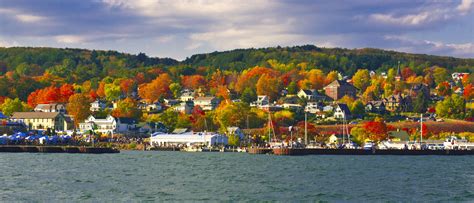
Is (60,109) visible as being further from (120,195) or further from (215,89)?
(120,195)

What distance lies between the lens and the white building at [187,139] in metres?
122

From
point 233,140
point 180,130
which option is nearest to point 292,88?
point 180,130

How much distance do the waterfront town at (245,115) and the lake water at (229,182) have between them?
39.5 m

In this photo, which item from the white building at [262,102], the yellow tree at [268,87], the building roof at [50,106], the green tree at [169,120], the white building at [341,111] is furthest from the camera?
the yellow tree at [268,87]

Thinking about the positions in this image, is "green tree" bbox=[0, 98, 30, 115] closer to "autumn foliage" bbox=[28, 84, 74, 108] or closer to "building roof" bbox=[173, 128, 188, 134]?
"autumn foliage" bbox=[28, 84, 74, 108]

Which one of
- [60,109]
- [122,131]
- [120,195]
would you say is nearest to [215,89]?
[60,109]

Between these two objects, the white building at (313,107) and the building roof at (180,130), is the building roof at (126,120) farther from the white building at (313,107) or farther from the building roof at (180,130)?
the white building at (313,107)

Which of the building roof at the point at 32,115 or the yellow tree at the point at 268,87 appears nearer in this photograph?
the building roof at the point at 32,115

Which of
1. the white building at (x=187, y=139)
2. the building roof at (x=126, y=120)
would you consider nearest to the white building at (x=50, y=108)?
the building roof at (x=126, y=120)

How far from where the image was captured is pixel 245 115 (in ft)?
446

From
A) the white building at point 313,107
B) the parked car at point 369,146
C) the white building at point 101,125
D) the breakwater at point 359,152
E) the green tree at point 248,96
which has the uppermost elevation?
the green tree at point 248,96

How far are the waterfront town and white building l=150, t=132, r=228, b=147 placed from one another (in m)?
0.14

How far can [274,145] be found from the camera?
11312 cm

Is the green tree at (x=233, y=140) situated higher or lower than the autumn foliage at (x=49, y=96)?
lower
